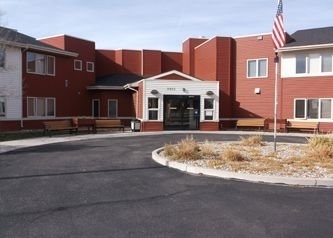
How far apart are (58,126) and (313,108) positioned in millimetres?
17729

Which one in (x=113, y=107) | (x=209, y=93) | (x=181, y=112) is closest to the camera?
(x=209, y=93)

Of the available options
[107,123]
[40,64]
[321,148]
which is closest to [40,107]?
[40,64]

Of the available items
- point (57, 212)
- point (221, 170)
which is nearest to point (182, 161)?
point (221, 170)

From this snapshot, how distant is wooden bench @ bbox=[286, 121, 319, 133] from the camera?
27.8 m

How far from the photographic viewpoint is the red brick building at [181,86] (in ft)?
91.2

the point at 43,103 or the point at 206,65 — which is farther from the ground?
the point at 206,65

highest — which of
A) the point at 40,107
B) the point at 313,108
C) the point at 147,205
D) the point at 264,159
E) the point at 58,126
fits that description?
the point at 313,108

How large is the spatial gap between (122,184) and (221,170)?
288cm

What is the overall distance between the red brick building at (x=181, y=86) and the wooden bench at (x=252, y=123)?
4.21 feet

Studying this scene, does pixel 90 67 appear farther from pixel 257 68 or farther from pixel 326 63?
pixel 326 63

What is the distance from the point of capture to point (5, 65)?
86.9 feet

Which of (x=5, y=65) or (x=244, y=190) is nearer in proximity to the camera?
(x=244, y=190)

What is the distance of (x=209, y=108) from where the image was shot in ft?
99.0

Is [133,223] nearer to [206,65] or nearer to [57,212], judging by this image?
[57,212]
